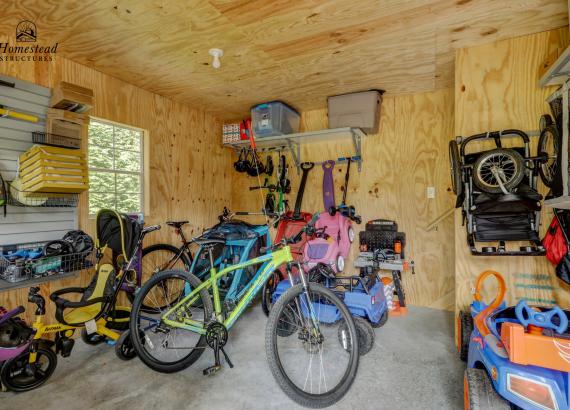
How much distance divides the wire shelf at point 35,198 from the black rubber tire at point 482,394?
282cm

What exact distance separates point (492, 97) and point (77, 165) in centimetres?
311

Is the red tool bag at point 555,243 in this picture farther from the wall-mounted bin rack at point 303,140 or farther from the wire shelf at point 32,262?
the wire shelf at point 32,262

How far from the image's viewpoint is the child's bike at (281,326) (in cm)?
169

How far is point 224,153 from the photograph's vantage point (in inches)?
167

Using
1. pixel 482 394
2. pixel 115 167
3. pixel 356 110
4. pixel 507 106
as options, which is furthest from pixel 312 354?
pixel 115 167

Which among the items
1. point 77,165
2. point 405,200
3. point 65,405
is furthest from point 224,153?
point 65,405

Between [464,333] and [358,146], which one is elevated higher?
[358,146]

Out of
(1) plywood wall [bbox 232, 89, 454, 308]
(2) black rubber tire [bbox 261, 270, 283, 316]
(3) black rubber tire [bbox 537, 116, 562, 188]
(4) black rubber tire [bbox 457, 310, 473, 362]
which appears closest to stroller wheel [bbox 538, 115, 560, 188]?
(3) black rubber tire [bbox 537, 116, 562, 188]

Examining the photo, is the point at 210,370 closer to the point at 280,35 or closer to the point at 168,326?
the point at 168,326

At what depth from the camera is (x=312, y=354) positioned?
2176mm

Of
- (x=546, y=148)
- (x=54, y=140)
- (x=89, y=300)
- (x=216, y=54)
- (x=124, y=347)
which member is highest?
(x=216, y=54)

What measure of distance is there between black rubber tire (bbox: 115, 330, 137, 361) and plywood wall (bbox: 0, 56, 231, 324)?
0.75 metres

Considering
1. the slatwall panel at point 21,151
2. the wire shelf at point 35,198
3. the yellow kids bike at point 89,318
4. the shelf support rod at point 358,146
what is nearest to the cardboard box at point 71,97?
the slatwall panel at point 21,151

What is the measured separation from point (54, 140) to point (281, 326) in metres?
2.21
